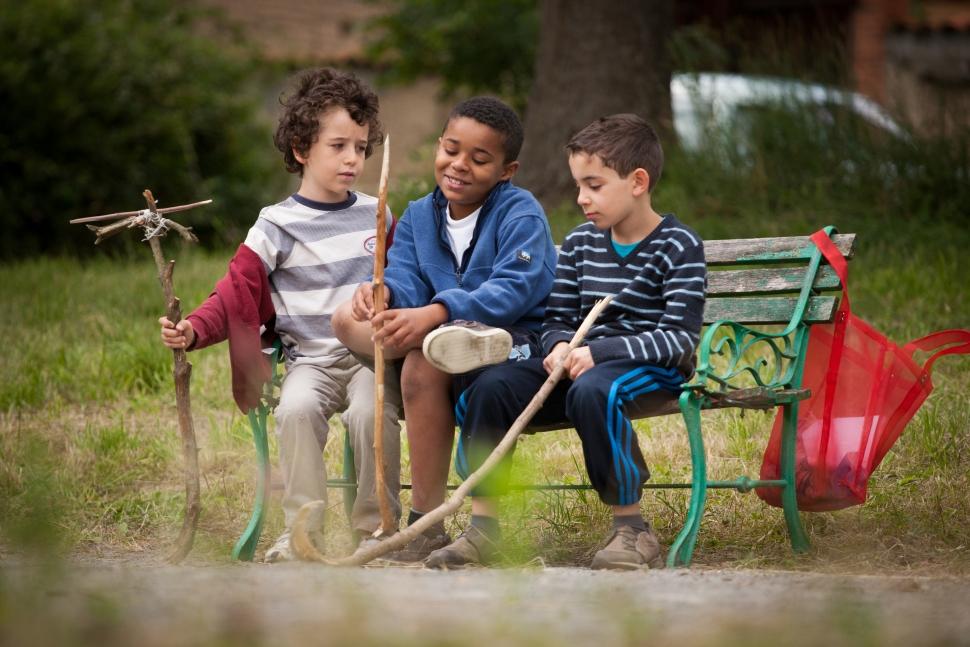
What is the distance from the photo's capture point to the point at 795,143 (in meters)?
8.28

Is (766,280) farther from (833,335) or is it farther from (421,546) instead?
(421,546)

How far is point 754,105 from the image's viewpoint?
8570 mm

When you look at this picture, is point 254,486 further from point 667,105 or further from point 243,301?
point 667,105

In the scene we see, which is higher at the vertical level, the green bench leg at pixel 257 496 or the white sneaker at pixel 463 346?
the white sneaker at pixel 463 346

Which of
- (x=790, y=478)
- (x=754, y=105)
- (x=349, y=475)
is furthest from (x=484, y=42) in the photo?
(x=790, y=478)

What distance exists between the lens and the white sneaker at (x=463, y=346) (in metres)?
3.56

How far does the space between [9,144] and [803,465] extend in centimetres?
853

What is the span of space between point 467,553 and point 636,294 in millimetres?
888

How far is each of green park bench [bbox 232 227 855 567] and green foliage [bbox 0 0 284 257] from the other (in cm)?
631

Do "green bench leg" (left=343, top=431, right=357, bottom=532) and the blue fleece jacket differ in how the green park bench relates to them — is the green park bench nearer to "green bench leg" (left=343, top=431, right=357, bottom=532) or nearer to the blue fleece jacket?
"green bench leg" (left=343, top=431, right=357, bottom=532)

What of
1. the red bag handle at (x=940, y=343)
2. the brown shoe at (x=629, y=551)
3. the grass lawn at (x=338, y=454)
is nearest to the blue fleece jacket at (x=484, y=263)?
the grass lawn at (x=338, y=454)

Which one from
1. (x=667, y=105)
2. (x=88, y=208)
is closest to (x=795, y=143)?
(x=667, y=105)

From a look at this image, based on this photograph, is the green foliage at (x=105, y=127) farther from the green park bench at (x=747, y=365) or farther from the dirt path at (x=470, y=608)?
the dirt path at (x=470, y=608)

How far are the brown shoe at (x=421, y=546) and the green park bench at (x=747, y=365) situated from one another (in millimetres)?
315
